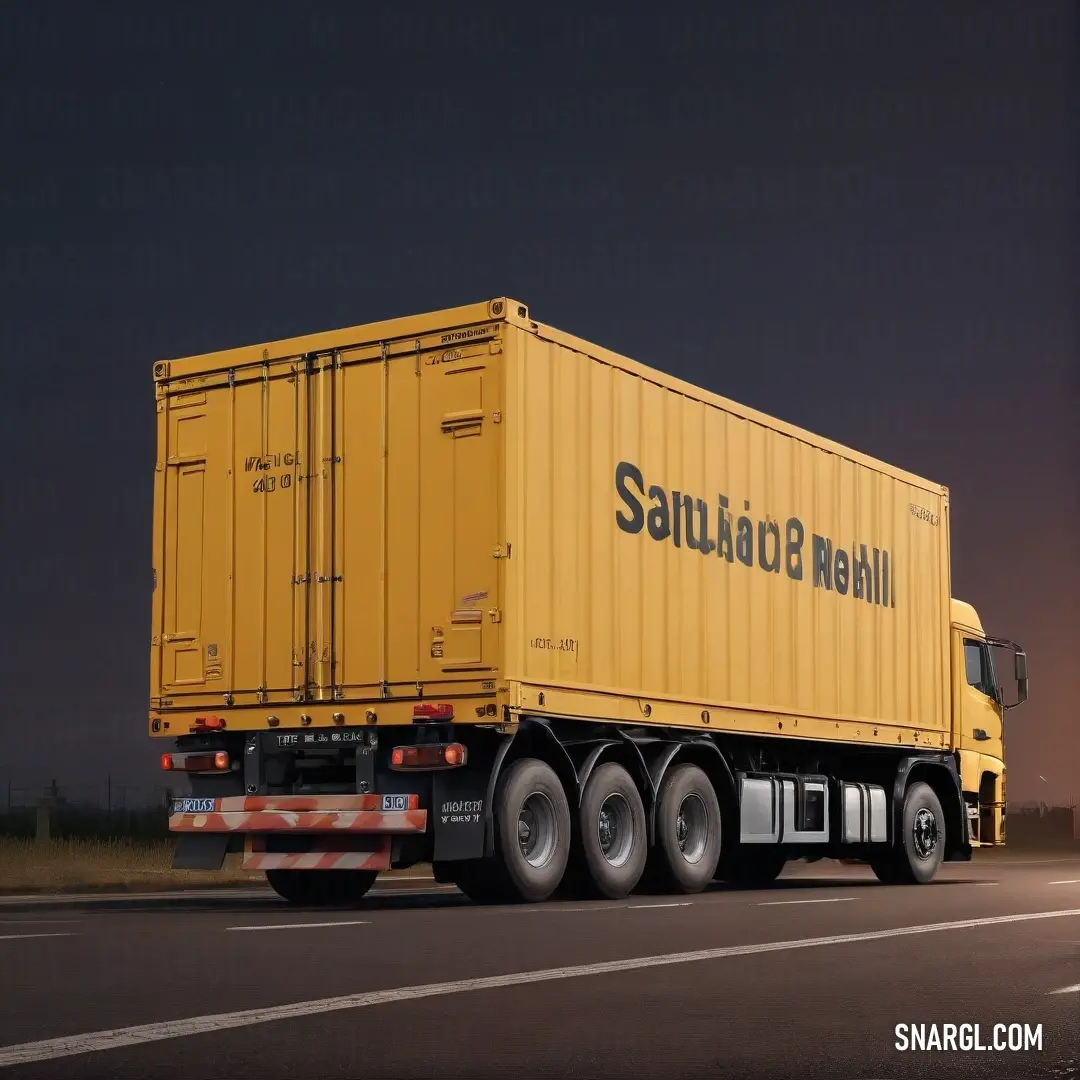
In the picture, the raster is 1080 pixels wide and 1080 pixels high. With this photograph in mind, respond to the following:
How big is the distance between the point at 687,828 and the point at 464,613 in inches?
143

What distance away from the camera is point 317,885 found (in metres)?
16.8

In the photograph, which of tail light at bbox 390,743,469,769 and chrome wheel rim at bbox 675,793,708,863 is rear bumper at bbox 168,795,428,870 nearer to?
tail light at bbox 390,743,469,769

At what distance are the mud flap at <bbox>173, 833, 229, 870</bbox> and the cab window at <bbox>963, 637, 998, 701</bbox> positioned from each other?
10747mm

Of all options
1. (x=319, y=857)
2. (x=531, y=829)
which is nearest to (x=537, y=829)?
(x=531, y=829)

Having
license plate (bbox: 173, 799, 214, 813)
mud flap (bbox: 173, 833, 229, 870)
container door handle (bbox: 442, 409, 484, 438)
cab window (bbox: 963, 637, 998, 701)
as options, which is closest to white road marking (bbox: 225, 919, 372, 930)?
mud flap (bbox: 173, 833, 229, 870)

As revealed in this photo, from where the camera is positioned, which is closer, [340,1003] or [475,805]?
[340,1003]

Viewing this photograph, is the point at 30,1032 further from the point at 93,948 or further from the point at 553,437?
the point at 553,437

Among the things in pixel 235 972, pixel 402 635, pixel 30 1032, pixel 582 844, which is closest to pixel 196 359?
pixel 402 635

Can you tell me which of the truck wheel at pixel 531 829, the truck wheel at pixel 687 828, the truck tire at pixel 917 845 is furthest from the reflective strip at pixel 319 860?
the truck tire at pixel 917 845

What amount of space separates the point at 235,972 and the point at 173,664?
25.8ft

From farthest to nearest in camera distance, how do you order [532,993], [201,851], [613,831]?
[613,831], [201,851], [532,993]

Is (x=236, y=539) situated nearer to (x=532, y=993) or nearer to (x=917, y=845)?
(x=532, y=993)

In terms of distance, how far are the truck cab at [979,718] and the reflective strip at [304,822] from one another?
994 cm

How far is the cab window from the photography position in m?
23.3
